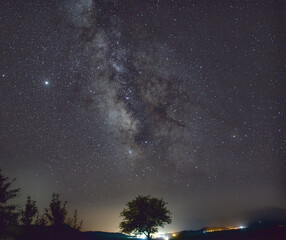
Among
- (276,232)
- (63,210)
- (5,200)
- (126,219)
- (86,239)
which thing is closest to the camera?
(5,200)

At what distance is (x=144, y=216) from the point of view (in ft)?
159

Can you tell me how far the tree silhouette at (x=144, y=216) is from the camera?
157 ft

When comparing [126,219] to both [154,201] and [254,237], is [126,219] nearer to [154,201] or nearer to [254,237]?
[154,201]

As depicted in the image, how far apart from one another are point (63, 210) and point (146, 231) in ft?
77.2

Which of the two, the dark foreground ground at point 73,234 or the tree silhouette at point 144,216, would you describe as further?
the tree silhouette at point 144,216

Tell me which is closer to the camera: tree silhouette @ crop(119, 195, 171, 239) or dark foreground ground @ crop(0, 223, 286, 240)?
dark foreground ground @ crop(0, 223, 286, 240)

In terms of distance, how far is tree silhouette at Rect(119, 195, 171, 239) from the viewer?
4797 centimetres

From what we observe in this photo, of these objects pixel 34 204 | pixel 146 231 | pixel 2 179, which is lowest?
pixel 146 231

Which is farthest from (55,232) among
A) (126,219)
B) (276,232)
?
(276,232)

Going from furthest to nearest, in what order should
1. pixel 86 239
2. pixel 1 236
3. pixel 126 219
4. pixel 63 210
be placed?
pixel 63 210
pixel 126 219
pixel 86 239
pixel 1 236

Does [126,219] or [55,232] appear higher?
[126,219]

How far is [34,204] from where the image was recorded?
6450cm

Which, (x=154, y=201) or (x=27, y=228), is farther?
(x=154, y=201)

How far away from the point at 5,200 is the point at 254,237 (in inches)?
1479
